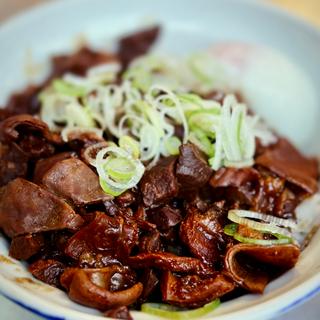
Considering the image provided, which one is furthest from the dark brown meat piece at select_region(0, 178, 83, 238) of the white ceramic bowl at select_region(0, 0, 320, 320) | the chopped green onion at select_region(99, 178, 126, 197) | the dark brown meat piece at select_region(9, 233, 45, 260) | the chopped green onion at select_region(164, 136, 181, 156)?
the white ceramic bowl at select_region(0, 0, 320, 320)

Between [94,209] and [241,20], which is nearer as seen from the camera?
[94,209]

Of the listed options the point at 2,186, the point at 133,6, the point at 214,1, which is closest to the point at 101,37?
the point at 133,6

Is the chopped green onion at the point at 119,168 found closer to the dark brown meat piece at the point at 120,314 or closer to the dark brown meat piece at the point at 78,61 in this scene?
the dark brown meat piece at the point at 120,314

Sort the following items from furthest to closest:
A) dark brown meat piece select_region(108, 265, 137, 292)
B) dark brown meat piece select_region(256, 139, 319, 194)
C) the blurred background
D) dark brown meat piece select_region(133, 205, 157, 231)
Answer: the blurred background, dark brown meat piece select_region(256, 139, 319, 194), dark brown meat piece select_region(133, 205, 157, 231), dark brown meat piece select_region(108, 265, 137, 292)

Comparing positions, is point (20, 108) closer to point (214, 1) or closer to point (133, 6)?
point (133, 6)

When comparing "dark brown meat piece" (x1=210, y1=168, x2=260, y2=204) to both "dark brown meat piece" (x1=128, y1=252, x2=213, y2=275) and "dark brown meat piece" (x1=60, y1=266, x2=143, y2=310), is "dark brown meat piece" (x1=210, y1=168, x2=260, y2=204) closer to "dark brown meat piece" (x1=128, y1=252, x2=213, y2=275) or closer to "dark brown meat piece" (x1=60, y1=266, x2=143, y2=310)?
"dark brown meat piece" (x1=128, y1=252, x2=213, y2=275)

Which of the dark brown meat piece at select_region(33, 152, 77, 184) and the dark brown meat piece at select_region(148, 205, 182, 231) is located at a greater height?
the dark brown meat piece at select_region(148, 205, 182, 231)
